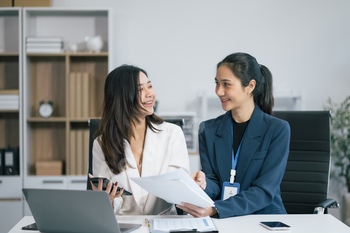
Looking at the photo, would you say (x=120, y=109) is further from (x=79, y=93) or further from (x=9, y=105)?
(x=9, y=105)

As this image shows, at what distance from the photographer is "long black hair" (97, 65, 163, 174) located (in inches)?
63.6

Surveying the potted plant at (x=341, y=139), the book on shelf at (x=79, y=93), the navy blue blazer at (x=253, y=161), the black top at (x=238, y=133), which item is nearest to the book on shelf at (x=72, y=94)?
the book on shelf at (x=79, y=93)

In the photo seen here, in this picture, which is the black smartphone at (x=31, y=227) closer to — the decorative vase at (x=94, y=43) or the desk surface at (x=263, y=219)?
the desk surface at (x=263, y=219)

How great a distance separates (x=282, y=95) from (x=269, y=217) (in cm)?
207

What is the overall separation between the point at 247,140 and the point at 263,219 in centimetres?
44

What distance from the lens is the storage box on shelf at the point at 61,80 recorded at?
309cm

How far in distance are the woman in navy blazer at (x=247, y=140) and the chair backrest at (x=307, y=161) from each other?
0.30 metres

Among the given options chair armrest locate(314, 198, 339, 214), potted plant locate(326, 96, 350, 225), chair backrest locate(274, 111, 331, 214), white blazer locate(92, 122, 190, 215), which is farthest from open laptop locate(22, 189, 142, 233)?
potted plant locate(326, 96, 350, 225)

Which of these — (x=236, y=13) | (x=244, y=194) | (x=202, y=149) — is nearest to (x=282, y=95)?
(x=236, y=13)

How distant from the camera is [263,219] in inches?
49.3

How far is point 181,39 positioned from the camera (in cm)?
339

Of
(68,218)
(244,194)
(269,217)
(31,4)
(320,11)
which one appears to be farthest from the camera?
(320,11)

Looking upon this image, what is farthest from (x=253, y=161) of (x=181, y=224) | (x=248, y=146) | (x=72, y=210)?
(x=72, y=210)

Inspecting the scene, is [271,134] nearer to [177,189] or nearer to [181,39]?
[177,189]
